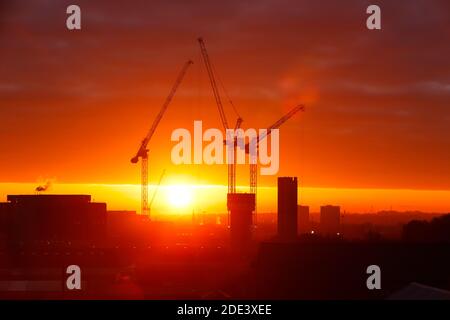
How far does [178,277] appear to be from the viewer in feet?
169

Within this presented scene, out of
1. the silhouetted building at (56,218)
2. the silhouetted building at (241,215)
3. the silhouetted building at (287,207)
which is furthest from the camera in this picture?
the silhouetted building at (287,207)

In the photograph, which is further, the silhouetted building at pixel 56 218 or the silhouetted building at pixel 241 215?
the silhouetted building at pixel 241 215

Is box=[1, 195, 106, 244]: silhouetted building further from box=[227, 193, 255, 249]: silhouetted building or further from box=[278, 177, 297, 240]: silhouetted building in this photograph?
box=[278, 177, 297, 240]: silhouetted building

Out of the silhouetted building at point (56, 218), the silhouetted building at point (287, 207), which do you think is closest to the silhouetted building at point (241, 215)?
the silhouetted building at point (287, 207)

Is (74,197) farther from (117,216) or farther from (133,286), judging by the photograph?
(133,286)

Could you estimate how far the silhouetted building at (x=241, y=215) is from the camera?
140 m

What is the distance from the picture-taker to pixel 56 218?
119 m

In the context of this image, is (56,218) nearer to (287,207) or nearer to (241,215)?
(241,215)

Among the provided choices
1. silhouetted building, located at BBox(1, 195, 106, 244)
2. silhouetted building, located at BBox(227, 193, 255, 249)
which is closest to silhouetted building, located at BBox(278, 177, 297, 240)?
silhouetted building, located at BBox(227, 193, 255, 249)

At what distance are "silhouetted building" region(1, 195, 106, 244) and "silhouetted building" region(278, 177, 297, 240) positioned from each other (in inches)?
1727

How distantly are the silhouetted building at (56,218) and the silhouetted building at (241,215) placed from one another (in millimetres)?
30758

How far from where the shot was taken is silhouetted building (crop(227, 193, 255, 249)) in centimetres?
13975

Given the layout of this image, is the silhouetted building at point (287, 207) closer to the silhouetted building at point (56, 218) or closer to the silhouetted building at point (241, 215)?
the silhouetted building at point (241, 215)
